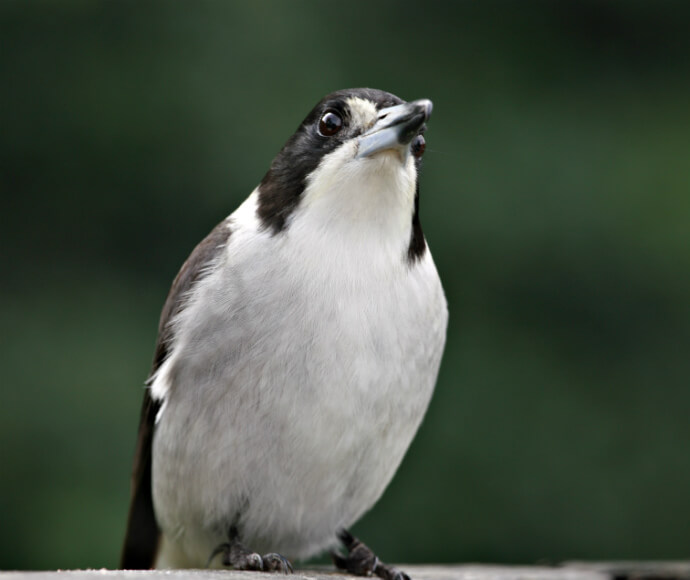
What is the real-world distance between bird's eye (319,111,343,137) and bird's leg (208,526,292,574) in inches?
49.5

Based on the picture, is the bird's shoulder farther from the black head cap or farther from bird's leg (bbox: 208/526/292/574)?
bird's leg (bbox: 208/526/292/574)

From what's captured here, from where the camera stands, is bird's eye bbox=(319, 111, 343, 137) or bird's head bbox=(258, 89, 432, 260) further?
bird's eye bbox=(319, 111, 343, 137)

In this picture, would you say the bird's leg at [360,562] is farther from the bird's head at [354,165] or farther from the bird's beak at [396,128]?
the bird's beak at [396,128]

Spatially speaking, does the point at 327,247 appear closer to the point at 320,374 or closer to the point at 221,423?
the point at 320,374

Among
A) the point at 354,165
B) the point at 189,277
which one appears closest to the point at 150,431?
the point at 189,277

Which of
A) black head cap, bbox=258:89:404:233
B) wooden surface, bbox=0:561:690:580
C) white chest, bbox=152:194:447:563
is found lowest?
wooden surface, bbox=0:561:690:580

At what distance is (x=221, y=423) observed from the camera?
3467 mm

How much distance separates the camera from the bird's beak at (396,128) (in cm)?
324

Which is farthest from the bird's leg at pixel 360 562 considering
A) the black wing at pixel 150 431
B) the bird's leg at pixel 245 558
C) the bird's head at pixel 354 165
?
the bird's head at pixel 354 165

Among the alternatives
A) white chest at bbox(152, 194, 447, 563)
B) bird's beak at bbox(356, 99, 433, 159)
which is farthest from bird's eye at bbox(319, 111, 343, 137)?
white chest at bbox(152, 194, 447, 563)

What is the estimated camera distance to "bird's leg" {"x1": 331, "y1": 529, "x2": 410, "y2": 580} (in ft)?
12.2

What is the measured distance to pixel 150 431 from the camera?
13.0 ft

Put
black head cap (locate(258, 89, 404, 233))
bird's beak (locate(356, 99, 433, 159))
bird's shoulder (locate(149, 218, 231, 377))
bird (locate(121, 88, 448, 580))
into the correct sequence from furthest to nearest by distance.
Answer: bird's shoulder (locate(149, 218, 231, 377))
black head cap (locate(258, 89, 404, 233))
bird (locate(121, 88, 448, 580))
bird's beak (locate(356, 99, 433, 159))

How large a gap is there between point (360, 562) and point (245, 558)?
18.2 inches
